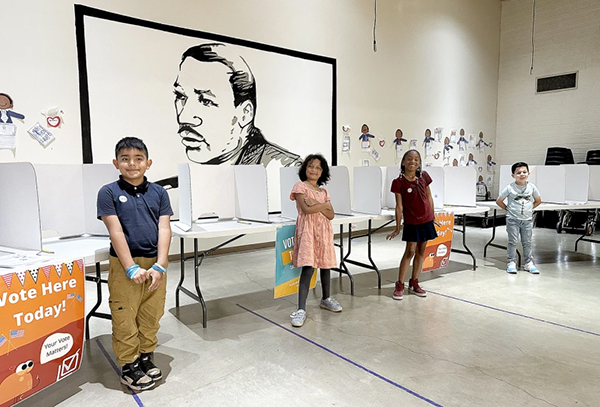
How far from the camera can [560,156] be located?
282 inches

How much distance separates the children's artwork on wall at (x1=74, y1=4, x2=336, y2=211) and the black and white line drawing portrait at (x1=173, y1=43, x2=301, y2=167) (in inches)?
0.4

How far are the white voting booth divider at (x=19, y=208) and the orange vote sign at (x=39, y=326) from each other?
1.21ft

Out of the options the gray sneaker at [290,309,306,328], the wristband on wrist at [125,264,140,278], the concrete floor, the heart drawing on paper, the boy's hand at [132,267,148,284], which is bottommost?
the concrete floor

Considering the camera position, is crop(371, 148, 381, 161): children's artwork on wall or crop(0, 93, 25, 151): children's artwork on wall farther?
crop(371, 148, 381, 161): children's artwork on wall

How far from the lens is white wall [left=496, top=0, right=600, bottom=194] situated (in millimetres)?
7219

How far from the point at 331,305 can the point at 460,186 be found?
85.0 inches

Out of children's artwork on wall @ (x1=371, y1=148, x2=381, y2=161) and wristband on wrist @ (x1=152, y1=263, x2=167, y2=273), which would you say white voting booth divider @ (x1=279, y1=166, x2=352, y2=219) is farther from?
children's artwork on wall @ (x1=371, y1=148, x2=381, y2=161)

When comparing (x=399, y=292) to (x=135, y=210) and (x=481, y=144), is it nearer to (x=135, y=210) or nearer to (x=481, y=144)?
(x=135, y=210)

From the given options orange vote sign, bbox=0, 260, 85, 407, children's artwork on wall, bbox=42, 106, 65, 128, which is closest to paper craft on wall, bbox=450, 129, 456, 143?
children's artwork on wall, bbox=42, 106, 65, 128

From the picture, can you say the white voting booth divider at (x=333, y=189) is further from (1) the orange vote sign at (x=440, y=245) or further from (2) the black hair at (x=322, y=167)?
(1) the orange vote sign at (x=440, y=245)

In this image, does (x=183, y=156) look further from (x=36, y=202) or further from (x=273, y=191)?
(x=36, y=202)

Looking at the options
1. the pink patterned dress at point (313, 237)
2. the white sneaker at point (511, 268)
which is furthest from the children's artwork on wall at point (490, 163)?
the pink patterned dress at point (313, 237)

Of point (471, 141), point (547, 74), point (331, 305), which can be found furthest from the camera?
point (471, 141)

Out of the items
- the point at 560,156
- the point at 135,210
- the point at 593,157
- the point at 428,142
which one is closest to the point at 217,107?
the point at 135,210
